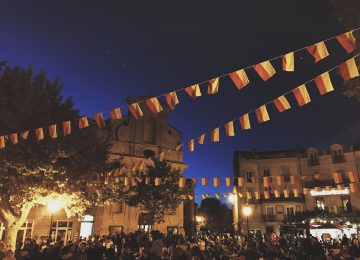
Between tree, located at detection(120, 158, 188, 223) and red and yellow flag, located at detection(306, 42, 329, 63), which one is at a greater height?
red and yellow flag, located at detection(306, 42, 329, 63)

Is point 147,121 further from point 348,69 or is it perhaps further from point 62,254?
point 348,69

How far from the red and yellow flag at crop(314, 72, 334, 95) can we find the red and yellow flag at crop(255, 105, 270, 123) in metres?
2.00

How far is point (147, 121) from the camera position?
1323 inches

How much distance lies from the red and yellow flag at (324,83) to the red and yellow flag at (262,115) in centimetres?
200

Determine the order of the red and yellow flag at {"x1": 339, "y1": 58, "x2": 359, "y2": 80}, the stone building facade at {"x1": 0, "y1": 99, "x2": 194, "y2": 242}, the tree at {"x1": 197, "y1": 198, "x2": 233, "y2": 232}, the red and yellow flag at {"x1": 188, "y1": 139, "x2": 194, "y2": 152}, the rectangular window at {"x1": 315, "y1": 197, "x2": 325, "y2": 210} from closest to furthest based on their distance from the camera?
the red and yellow flag at {"x1": 339, "y1": 58, "x2": 359, "y2": 80} < the red and yellow flag at {"x1": 188, "y1": 139, "x2": 194, "y2": 152} < the stone building facade at {"x1": 0, "y1": 99, "x2": 194, "y2": 242} < the rectangular window at {"x1": 315, "y1": 197, "x2": 325, "y2": 210} < the tree at {"x1": 197, "y1": 198, "x2": 233, "y2": 232}

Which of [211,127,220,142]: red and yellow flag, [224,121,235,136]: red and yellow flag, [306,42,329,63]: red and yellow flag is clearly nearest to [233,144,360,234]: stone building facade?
[211,127,220,142]: red and yellow flag

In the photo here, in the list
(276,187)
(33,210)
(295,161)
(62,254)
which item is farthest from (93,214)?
(295,161)

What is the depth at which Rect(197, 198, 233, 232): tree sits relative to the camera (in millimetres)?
61250

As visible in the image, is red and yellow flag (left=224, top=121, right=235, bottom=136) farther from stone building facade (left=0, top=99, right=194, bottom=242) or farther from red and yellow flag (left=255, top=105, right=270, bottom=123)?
stone building facade (left=0, top=99, right=194, bottom=242)

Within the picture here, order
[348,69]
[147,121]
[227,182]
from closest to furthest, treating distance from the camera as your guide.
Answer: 1. [348,69]
2. [227,182]
3. [147,121]

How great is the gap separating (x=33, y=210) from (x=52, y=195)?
11.4 meters

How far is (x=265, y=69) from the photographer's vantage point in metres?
8.02

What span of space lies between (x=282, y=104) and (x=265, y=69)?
167 cm

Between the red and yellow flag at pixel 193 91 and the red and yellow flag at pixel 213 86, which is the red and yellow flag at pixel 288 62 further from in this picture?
the red and yellow flag at pixel 193 91
